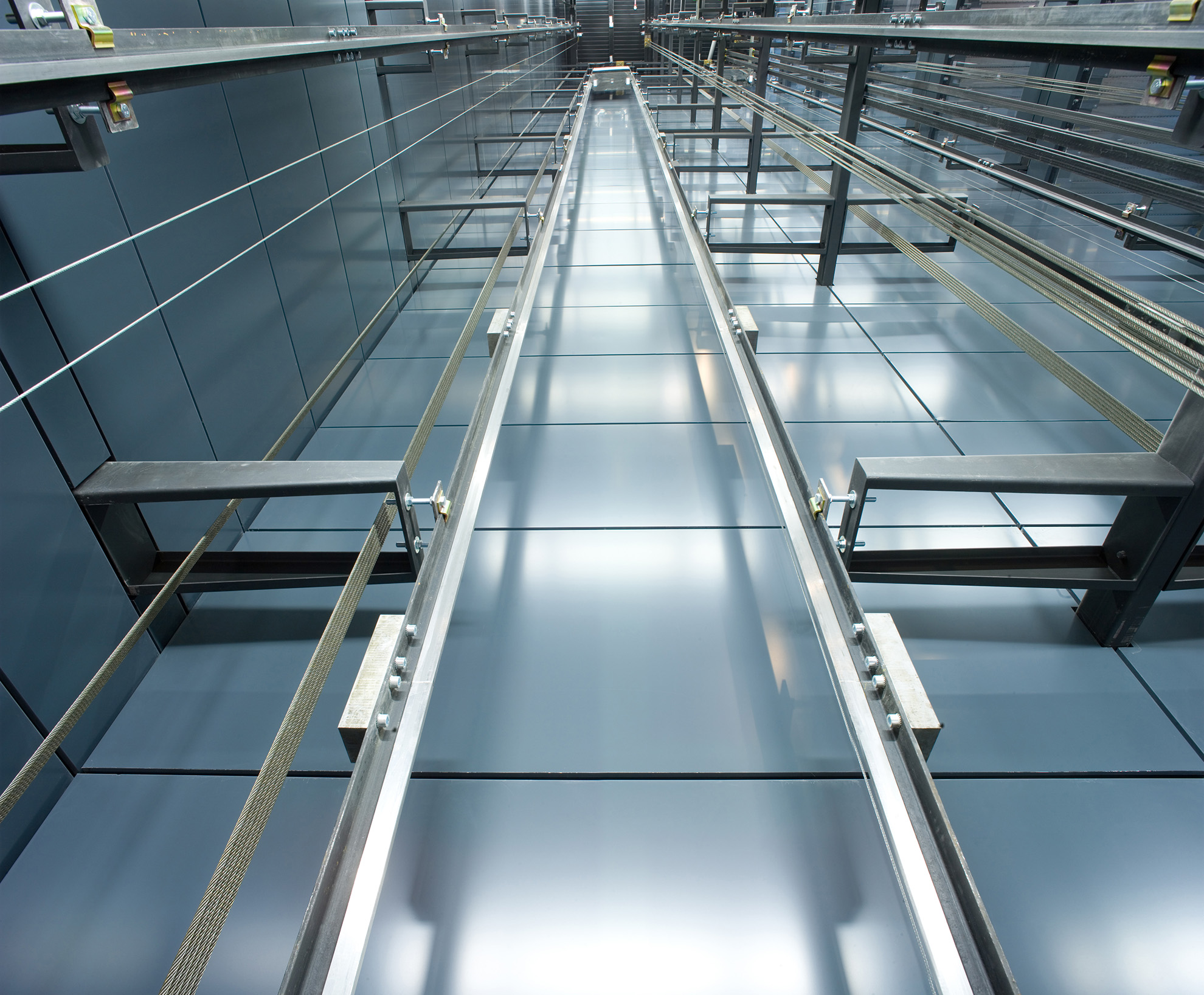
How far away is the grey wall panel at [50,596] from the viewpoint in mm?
1097

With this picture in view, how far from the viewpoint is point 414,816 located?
1.13 m

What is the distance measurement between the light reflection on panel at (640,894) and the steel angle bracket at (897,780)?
1.10 ft

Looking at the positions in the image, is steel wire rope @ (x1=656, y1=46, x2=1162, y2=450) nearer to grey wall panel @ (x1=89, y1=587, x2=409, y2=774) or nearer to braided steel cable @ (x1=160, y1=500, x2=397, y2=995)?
braided steel cable @ (x1=160, y1=500, x2=397, y2=995)

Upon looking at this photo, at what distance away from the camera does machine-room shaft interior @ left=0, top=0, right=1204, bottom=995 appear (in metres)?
0.87

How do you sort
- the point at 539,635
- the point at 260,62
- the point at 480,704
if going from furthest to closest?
1. the point at 539,635
2. the point at 480,704
3. the point at 260,62

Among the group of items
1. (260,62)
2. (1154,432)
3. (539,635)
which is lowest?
(539,635)

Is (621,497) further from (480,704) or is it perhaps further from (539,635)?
(480,704)

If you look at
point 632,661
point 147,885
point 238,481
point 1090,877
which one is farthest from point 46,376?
point 1090,877

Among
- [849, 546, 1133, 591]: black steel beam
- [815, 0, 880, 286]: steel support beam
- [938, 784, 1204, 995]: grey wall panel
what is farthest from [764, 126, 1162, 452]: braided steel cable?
[815, 0, 880, 286]: steel support beam

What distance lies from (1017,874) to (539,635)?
964 mm

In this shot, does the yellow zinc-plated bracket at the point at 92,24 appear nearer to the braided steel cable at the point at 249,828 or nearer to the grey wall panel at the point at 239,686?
the braided steel cable at the point at 249,828

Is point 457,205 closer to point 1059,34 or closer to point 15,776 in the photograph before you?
point 1059,34

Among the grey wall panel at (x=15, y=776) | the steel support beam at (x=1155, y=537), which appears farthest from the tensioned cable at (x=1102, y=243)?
the grey wall panel at (x=15, y=776)

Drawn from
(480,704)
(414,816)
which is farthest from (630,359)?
(414,816)
